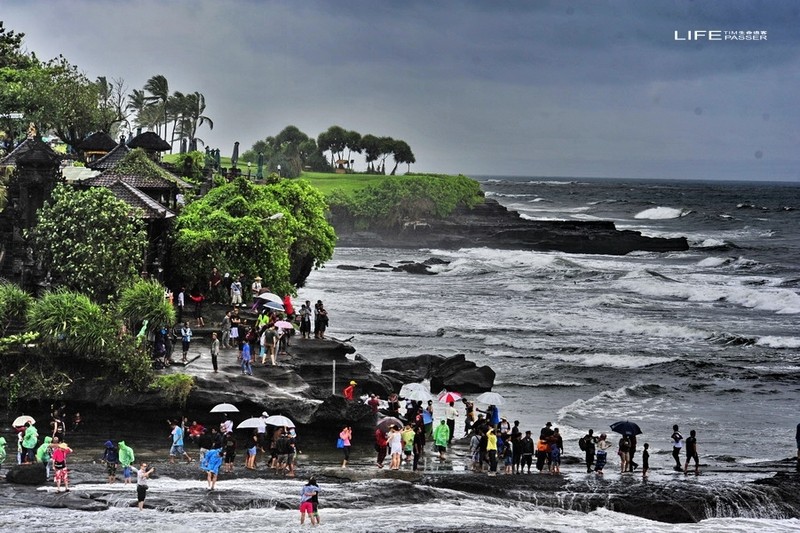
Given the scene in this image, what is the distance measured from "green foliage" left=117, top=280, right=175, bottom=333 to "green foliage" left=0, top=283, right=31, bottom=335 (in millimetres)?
2553

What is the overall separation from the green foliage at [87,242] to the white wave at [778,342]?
32.5 meters

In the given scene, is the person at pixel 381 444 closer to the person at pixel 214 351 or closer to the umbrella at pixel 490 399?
the umbrella at pixel 490 399

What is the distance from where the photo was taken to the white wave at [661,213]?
17950 cm

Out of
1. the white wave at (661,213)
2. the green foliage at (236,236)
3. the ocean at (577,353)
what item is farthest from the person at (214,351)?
the white wave at (661,213)

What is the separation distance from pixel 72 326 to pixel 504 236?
88.7 meters

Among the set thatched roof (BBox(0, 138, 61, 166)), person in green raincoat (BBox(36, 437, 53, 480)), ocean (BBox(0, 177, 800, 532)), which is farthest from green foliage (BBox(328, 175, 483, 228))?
person in green raincoat (BBox(36, 437, 53, 480))

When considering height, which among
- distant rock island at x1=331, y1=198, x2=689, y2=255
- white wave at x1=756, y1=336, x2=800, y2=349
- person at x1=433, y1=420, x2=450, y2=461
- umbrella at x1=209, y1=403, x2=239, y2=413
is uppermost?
distant rock island at x1=331, y1=198, x2=689, y2=255

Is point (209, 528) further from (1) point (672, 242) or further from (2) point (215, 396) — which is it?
(1) point (672, 242)

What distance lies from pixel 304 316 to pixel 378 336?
1646 centimetres

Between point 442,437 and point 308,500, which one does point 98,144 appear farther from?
point 308,500

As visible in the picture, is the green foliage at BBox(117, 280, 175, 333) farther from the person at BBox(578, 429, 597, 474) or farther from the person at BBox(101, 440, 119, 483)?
the person at BBox(578, 429, 597, 474)

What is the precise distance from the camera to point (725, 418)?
38.0 metres

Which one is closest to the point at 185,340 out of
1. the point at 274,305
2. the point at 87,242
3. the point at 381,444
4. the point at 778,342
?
the point at 274,305

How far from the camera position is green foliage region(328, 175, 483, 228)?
124688 millimetres
